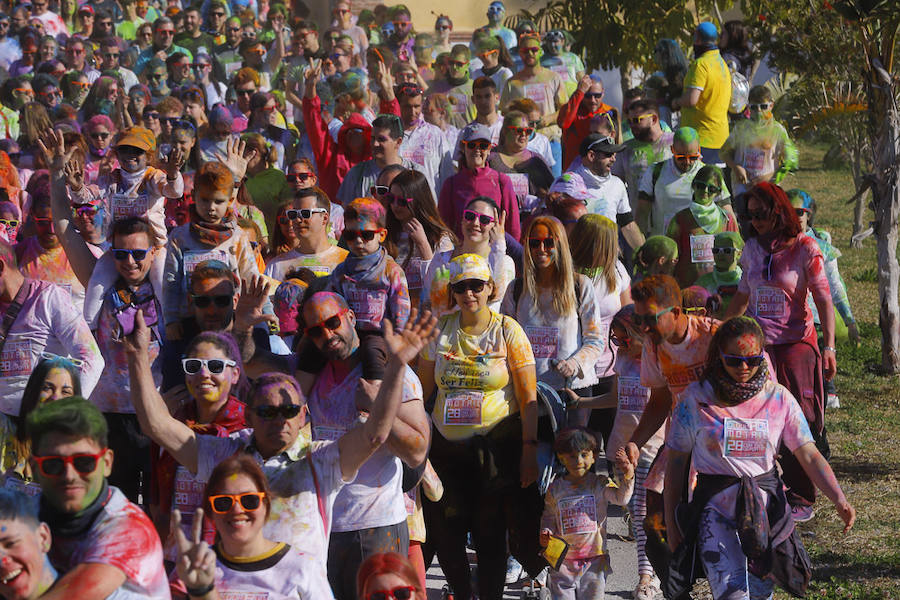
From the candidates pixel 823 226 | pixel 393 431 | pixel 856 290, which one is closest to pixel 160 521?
pixel 393 431

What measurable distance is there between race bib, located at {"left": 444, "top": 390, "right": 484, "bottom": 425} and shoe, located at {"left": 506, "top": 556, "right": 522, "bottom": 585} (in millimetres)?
1248

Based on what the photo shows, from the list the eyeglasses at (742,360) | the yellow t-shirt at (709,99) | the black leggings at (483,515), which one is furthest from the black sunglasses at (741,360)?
the yellow t-shirt at (709,99)

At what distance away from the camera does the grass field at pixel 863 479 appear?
723cm

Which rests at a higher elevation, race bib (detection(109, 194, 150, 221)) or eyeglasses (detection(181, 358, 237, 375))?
race bib (detection(109, 194, 150, 221))

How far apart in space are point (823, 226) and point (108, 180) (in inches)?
519

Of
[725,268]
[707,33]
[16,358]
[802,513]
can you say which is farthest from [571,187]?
[16,358]

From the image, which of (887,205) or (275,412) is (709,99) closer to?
(887,205)

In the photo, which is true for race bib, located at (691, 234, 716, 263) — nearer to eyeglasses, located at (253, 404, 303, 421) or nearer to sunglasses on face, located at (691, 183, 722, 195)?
sunglasses on face, located at (691, 183, 722, 195)

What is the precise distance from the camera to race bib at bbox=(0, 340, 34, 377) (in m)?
6.73

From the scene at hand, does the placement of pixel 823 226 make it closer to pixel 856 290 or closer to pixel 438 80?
pixel 856 290

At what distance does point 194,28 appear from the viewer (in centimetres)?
1761

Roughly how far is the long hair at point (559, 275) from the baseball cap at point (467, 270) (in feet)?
2.37

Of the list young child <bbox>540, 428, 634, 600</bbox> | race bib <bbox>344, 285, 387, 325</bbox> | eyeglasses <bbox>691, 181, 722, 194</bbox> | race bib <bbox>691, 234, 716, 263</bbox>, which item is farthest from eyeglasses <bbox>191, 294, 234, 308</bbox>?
eyeglasses <bbox>691, 181, 722, 194</bbox>

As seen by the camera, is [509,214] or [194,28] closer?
[509,214]
